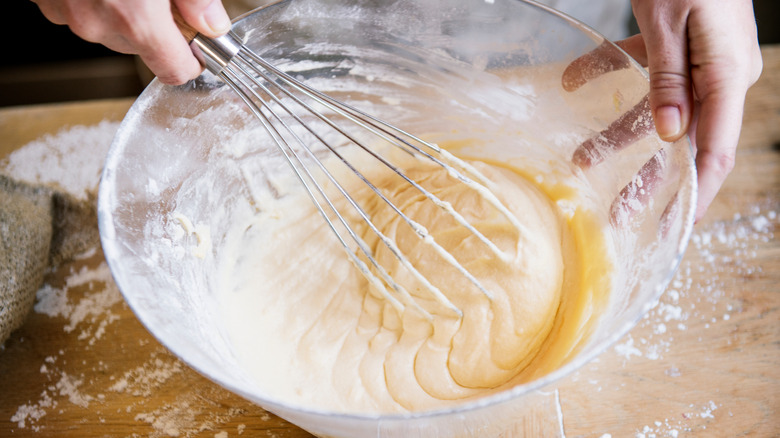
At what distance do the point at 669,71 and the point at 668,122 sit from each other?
103 mm

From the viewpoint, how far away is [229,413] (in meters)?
0.93

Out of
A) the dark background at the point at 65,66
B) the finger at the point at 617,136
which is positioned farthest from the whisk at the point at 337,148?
the dark background at the point at 65,66

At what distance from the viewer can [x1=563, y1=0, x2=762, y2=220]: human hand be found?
808 millimetres

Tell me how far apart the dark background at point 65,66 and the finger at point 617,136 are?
5.21ft

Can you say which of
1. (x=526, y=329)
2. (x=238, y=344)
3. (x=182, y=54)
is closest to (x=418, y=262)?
(x=526, y=329)

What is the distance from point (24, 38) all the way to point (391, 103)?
1549mm

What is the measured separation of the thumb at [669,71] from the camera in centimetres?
77

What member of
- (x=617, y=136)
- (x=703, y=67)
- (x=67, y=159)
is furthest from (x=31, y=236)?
(x=703, y=67)

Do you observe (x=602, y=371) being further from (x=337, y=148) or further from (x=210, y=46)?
(x=210, y=46)

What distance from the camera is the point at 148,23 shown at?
Answer: 2.34 ft

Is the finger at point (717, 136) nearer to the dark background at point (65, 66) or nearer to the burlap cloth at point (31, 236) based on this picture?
the burlap cloth at point (31, 236)

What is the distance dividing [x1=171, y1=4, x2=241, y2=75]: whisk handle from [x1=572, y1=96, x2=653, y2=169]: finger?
0.58 metres

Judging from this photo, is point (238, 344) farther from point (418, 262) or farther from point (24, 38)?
point (24, 38)

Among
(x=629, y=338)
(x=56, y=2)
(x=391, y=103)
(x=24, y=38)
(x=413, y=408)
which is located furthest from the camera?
(x=24, y=38)
